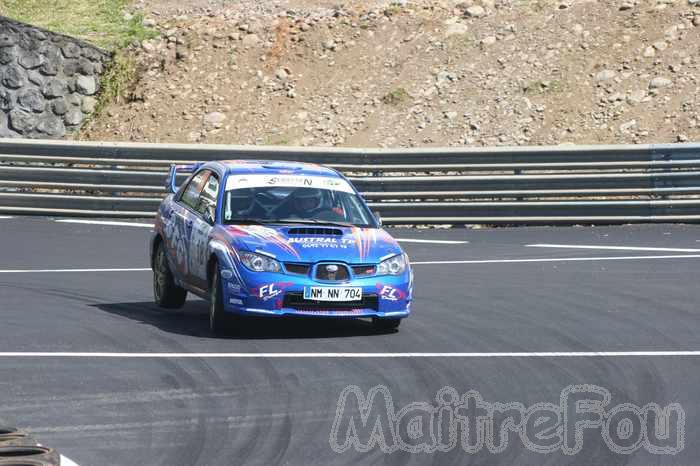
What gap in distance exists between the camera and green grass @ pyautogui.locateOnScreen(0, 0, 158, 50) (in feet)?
101

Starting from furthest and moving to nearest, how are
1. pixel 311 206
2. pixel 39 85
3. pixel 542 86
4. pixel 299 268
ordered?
1. pixel 39 85
2. pixel 542 86
3. pixel 311 206
4. pixel 299 268

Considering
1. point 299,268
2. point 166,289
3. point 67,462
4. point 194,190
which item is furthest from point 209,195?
point 67,462

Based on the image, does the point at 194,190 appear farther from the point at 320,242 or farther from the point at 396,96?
the point at 396,96

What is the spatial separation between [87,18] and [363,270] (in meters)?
20.2

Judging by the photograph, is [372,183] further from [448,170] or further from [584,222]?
[584,222]

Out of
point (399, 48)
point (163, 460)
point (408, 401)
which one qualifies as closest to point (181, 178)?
point (399, 48)

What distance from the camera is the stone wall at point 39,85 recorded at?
28891mm

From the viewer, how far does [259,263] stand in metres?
12.9

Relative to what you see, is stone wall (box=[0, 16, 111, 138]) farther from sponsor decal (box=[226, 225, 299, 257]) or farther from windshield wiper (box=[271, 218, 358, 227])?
sponsor decal (box=[226, 225, 299, 257])

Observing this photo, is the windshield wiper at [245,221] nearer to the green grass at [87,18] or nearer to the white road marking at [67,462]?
the white road marking at [67,462]

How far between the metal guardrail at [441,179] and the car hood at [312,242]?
8.41 metres

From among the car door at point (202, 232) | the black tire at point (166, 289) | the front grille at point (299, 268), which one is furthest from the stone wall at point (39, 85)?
the front grille at point (299, 268)

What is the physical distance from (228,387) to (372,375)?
1.11m

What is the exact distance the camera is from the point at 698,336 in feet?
42.6
